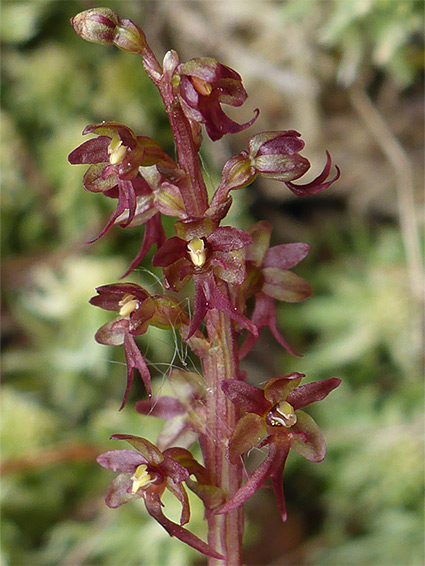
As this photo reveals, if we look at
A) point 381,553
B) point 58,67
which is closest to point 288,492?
point 381,553

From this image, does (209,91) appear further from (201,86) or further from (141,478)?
(141,478)

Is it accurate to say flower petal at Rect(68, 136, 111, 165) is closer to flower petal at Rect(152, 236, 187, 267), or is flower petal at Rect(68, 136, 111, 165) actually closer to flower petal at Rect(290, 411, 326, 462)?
flower petal at Rect(152, 236, 187, 267)

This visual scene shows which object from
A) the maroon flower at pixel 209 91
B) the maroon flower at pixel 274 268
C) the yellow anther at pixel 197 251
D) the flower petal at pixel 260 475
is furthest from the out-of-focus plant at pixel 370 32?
the flower petal at pixel 260 475

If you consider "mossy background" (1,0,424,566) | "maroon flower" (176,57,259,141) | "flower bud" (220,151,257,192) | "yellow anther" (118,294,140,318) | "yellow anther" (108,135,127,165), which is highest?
"maroon flower" (176,57,259,141)

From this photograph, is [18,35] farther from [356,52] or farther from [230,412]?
[230,412]

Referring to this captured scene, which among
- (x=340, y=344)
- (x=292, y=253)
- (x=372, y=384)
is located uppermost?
(x=292, y=253)

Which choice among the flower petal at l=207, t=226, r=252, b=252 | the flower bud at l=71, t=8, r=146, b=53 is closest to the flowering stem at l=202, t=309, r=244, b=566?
the flower petal at l=207, t=226, r=252, b=252
